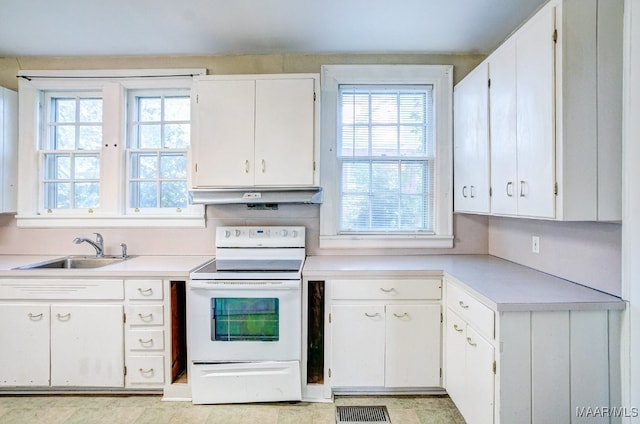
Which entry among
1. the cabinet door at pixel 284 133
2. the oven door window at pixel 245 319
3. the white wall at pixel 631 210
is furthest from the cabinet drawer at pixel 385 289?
the white wall at pixel 631 210

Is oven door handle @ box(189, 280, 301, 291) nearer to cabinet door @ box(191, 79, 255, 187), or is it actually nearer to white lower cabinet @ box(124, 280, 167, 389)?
white lower cabinet @ box(124, 280, 167, 389)

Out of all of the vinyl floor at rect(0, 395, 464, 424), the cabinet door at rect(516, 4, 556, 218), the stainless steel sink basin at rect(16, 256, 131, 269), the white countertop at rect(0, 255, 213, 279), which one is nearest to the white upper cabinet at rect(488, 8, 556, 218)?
the cabinet door at rect(516, 4, 556, 218)

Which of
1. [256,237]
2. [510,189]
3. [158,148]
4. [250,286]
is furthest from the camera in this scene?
[158,148]

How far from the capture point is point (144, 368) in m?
2.17

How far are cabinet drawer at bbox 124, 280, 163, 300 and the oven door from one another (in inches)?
9.4

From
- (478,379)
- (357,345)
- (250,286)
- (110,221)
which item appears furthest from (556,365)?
(110,221)

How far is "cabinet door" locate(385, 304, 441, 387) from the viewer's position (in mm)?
2150

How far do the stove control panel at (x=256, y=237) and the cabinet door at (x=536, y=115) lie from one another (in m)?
1.55

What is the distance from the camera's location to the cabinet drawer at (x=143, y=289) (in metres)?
2.15

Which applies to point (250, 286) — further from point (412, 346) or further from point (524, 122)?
point (524, 122)

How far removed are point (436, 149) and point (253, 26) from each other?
1.68 meters

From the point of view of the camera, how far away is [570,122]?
1492 millimetres

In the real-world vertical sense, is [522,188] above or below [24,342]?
above

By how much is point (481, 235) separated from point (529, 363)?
55.7 inches
